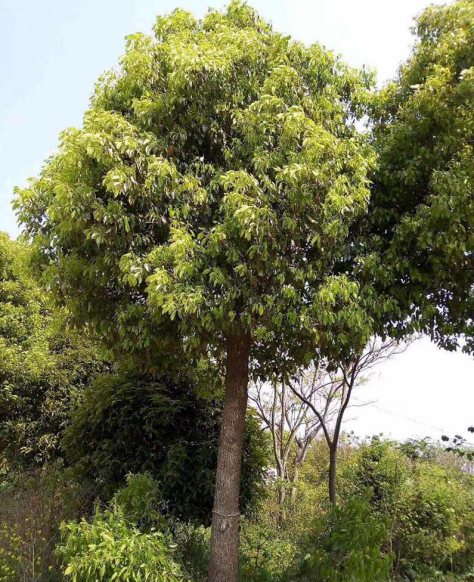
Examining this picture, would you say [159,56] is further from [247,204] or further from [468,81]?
[468,81]

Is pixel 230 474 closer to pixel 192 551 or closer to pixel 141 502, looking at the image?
pixel 141 502

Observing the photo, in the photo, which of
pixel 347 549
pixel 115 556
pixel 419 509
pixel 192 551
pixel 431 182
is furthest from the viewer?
pixel 419 509

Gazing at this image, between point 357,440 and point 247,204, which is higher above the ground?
point 247,204

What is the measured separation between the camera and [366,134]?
14.7ft

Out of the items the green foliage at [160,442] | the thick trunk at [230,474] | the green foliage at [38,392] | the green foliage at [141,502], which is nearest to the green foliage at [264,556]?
the green foliage at [160,442]

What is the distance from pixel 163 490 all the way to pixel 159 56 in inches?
179

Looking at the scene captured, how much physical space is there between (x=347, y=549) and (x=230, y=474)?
120 cm

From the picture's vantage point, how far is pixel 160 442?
5.91m

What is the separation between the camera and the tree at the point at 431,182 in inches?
154

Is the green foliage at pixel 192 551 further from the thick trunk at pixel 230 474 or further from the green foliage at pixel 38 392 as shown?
the green foliage at pixel 38 392

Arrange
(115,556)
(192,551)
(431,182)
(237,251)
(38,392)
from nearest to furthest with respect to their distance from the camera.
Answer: (115,556) < (237,251) < (431,182) < (192,551) < (38,392)

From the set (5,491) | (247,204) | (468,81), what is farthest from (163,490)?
(468,81)

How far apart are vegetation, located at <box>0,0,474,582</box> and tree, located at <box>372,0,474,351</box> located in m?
0.02

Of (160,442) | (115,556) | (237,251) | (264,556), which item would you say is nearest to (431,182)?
(237,251)
